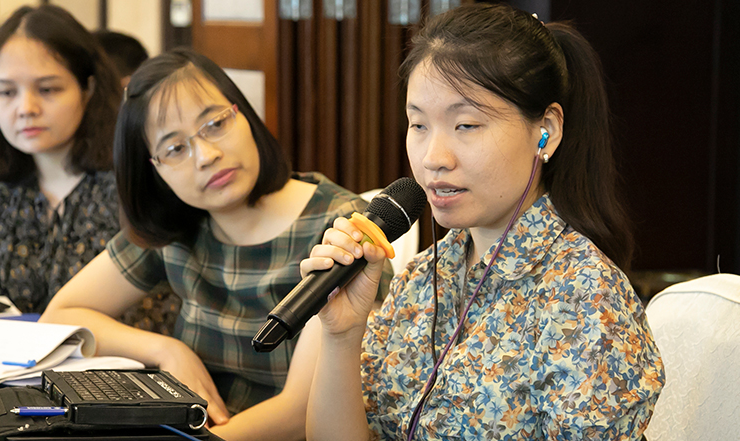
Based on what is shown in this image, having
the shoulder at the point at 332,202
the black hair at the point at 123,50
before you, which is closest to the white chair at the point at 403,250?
the shoulder at the point at 332,202

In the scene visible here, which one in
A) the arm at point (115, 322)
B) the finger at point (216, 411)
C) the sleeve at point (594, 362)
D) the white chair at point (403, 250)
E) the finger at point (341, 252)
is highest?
the finger at point (341, 252)

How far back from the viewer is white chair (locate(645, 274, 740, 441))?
3.49 ft

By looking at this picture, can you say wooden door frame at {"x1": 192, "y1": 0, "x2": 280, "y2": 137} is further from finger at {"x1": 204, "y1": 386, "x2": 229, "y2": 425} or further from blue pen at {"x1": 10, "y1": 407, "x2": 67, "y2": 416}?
blue pen at {"x1": 10, "y1": 407, "x2": 67, "y2": 416}

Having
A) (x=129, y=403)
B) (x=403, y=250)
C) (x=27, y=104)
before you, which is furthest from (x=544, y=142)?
(x=27, y=104)

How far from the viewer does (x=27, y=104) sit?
200 centimetres

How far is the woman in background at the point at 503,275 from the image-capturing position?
89cm

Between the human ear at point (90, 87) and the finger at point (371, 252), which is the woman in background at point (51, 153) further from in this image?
the finger at point (371, 252)

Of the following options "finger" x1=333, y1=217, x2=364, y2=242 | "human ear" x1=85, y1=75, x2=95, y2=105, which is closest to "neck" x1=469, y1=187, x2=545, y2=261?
"finger" x1=333, y1=217, x2=364, y2=242

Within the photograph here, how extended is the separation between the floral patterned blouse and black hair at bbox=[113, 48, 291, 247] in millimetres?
563

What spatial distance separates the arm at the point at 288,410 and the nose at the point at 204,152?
381mm

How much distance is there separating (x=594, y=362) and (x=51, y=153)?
5.96 feet

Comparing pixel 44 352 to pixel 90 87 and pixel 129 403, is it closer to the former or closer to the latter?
pixel 129 403

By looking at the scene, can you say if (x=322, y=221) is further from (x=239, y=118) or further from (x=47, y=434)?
(x=47, y=434)

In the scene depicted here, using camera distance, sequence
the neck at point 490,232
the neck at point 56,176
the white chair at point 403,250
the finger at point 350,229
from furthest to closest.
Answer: the neck at point 56,176
the white chair at point 403,250
the neck at point 490,232
the finger at point 350,229
